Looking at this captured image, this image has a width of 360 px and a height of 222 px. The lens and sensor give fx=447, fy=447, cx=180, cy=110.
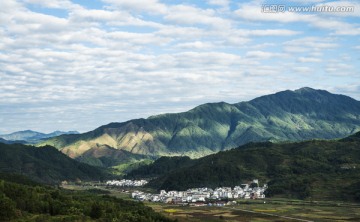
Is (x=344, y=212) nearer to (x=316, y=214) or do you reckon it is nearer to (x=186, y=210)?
(x=316, y=214)

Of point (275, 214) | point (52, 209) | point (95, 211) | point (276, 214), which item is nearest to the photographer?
point (52, 209)

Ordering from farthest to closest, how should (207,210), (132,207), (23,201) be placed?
(207,210) → (132,207) → (23,201)

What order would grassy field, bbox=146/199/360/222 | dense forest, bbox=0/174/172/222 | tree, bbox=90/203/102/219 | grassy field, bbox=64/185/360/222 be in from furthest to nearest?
1. grassy field, bbox=146/199/360/222
2. grassy field, bbox=64/185/360/222
3. tree, bbox=90/203/102/219
4. dense forest, bbox=0/174/172/222

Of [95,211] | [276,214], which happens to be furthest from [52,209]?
[276,214]

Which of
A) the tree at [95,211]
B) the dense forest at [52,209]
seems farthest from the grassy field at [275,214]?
the tree at [95,211]

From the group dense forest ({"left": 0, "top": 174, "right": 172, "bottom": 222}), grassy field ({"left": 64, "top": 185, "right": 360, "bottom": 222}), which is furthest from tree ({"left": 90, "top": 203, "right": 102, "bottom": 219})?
grassy field ({"left": 64, "top": 185, "right": 360, "bottom": 222})

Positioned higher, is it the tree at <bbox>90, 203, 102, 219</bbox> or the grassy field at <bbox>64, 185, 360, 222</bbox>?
the tree at <bbox>90, 203, 102, 219</bbox>

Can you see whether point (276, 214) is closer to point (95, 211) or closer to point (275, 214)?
point (275, 214)

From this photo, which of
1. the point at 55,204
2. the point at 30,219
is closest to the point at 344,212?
the point at 55,204

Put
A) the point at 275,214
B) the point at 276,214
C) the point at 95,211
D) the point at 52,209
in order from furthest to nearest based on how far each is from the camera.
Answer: the point at 275,214 < the point at 276,214 < the point at 95,211 < the point at 52,209

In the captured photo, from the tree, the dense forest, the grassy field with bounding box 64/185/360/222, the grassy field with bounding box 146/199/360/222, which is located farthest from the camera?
the grassy field with bounding box 146/199/360/222

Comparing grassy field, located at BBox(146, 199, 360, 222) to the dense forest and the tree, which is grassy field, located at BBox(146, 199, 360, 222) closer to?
the dense forest
